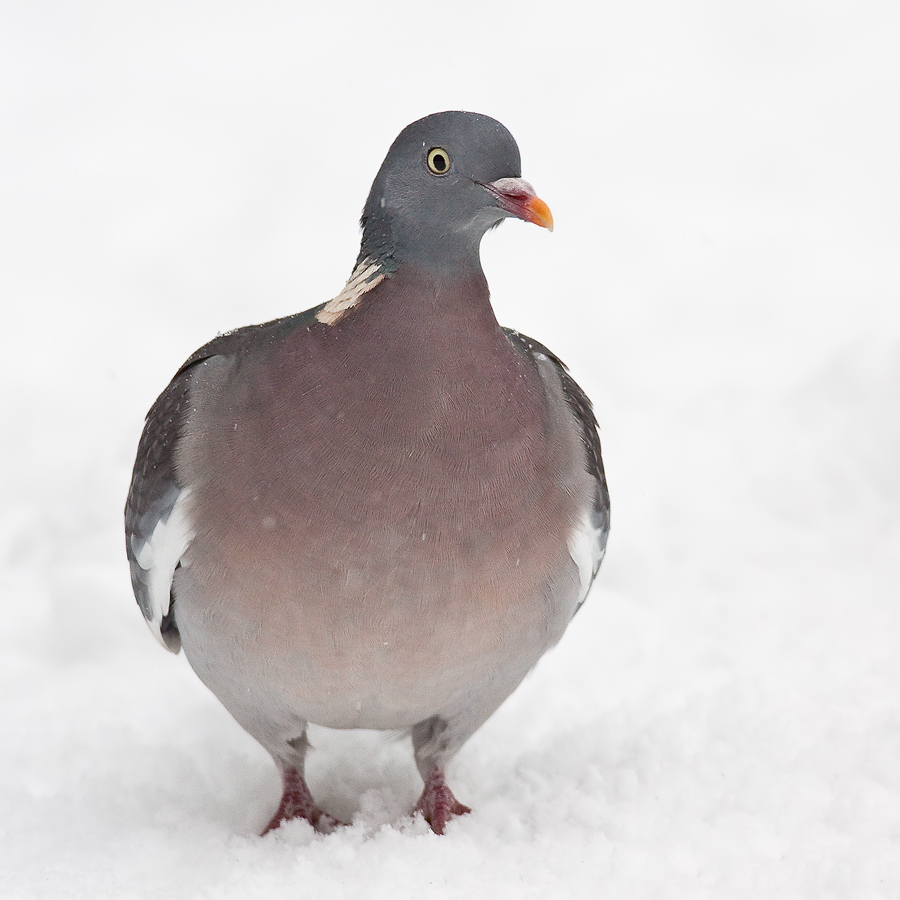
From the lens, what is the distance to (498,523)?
2.68 metres

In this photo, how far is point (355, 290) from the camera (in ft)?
Result: 9.00

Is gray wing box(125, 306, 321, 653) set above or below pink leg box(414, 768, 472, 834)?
above

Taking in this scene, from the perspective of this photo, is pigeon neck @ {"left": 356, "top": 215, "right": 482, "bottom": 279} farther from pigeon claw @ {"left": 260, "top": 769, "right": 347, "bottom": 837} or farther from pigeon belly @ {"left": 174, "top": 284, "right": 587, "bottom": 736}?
pigeon claw @ {"left": 260, "top": 769, "right": 347, "bottom": 837}

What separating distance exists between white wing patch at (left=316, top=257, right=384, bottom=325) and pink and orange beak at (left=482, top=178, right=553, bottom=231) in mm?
326

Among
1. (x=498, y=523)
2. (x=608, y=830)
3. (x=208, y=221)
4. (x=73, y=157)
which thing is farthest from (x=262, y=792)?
(x=73, y=157)

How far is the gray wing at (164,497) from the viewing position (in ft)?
9.35

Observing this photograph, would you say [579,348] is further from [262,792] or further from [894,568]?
[262,792]

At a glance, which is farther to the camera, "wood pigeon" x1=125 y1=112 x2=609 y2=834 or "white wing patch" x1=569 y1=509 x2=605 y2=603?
"white wing patch" x1=569 y1=509 x2=605 y2=603

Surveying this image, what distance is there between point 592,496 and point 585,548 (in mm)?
136

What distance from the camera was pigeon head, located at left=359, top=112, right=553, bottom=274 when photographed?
106 inches

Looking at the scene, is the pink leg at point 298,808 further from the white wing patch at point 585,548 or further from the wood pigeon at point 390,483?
the white wing patch at point 585,548

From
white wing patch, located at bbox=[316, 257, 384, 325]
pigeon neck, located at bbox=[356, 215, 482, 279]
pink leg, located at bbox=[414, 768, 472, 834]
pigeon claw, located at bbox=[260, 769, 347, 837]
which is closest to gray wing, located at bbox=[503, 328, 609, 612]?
pigeon neck, located at bbox=[356, 215, 482, 279]

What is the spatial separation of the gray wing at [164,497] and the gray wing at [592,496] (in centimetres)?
72

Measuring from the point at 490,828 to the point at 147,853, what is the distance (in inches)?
34.7
